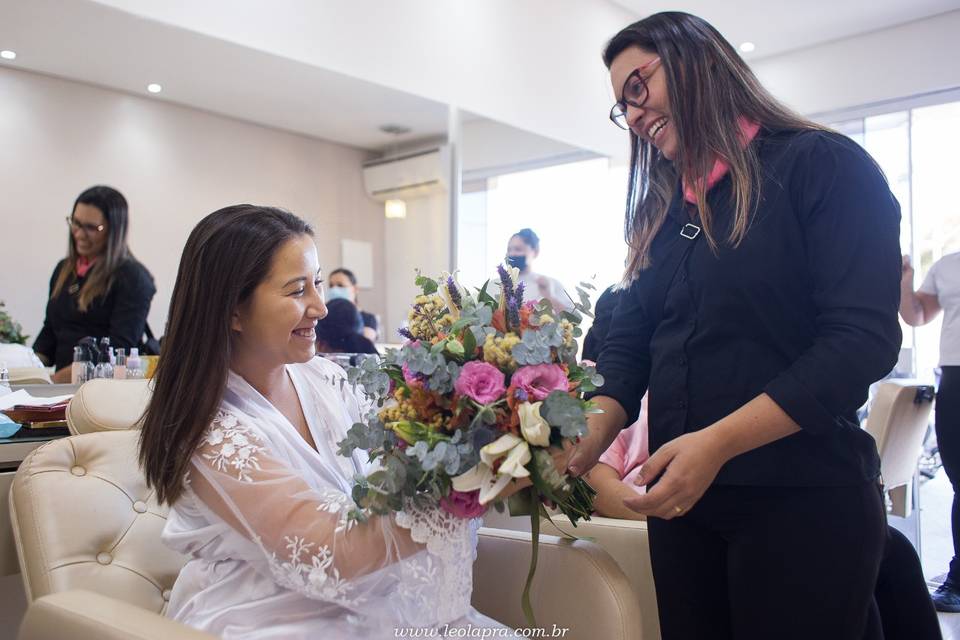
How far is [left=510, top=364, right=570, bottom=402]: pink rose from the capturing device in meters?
1.05

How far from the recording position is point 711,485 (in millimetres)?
1218

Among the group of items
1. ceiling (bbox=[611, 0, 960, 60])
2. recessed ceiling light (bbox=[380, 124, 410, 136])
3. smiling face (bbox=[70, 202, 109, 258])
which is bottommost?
smiling face (bbox=[70, 202, 109, 258])

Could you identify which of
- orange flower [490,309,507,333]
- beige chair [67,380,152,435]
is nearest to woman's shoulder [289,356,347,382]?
beige chair [67,380,152,435]

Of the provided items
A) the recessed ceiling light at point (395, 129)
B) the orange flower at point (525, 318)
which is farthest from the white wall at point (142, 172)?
the orange flower at point (525, 318)

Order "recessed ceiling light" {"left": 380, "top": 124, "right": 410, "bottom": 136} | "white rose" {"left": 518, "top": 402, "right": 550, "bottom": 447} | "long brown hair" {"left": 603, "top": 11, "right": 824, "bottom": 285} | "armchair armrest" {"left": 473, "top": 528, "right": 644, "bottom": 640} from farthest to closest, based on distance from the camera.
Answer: "recessed ceiling light" {"left": 380, "top": 124, "right": 410, "bottom": 136} < "armchair armrest" {"left": 473, "top": 528, "right": 644, "bottom": 640} < "long brown hair" {"left": 603, "top": 11, "right": 824, "bottom": 285} < "white rose" {"left": 518, "top": 402, "right": 550, "bottom": 447}

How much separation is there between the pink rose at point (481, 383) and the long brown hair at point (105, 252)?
200cm

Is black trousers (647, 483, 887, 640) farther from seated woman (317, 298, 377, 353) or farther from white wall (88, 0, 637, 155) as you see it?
white wall (88, 0, 637, 155)

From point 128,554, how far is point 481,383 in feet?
2.98

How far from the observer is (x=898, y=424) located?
10.4ft

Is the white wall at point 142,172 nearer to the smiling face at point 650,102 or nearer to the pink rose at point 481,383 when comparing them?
the smiling face at point 650,102

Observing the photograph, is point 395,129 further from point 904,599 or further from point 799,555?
point 799,555

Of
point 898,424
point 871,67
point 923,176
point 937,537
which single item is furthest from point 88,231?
point 923,176

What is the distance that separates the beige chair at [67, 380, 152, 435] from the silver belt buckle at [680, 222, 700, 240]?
3.74 feet

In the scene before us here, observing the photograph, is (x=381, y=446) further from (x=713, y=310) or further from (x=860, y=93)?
(x=860, y=93)
